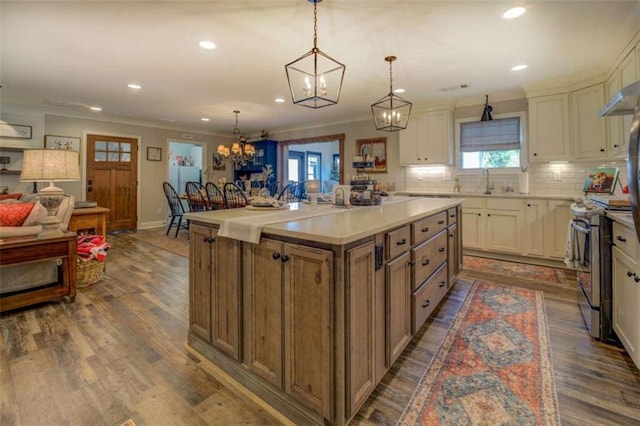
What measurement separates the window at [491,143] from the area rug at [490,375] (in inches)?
113

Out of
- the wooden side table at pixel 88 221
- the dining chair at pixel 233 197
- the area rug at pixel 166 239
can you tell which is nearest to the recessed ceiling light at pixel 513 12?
the dining chair at pixel 233 197

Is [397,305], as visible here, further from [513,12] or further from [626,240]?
[513,12]

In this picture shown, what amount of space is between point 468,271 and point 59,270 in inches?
180

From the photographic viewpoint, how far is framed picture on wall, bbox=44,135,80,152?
5.60 meters

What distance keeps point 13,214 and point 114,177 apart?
4340mm

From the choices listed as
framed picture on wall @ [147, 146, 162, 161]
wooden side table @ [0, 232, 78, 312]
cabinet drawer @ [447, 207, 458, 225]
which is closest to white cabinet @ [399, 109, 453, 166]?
cabinet drawer @ [447, 207, 458, 225]

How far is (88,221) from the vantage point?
3.96m

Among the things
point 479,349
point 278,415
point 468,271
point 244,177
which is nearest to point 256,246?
point 278,415

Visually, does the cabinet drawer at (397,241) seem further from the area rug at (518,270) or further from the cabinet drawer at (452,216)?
the area rug at (518,270)

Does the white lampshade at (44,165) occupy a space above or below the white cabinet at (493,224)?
above

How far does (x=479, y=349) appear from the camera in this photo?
80.1 inches

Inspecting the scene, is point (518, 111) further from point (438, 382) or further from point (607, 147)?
point (438, 382)

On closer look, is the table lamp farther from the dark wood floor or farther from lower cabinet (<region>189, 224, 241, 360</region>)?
lower cabinet (<region>189, 224, 241, 360</region>)

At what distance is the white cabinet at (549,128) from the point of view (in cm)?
396
